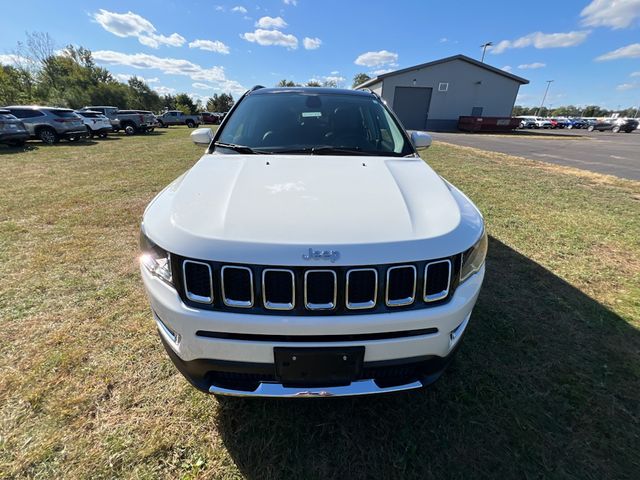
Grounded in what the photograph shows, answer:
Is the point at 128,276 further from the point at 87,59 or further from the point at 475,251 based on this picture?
the point at 87,59

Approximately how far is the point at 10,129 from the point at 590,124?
6515 centimetres

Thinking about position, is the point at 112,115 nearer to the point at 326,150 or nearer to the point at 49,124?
the point at 49,124

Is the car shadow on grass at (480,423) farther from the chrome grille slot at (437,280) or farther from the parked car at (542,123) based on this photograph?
the parked car at (542,123)

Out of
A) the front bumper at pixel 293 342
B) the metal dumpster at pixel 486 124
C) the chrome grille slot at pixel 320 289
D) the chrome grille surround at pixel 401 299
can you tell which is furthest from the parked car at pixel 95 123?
the metal dumpster at pixel 486 124

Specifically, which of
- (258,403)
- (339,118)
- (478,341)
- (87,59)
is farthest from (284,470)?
(87,59)

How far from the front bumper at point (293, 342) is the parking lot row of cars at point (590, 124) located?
44.1 metres

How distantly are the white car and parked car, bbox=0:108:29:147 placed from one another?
1524cm

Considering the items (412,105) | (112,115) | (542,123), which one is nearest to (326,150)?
(112,115)

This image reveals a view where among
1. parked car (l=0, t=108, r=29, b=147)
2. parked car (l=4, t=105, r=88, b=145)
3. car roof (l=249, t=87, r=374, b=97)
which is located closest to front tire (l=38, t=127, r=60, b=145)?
parked car (l=4, t=105, r=88, b=145)

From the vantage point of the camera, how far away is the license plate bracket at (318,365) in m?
1.41

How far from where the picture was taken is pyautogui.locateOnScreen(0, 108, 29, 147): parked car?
38.9ft

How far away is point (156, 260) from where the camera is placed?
160 cm

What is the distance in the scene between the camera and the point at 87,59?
186ft

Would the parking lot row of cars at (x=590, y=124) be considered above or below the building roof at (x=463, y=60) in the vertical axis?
below
